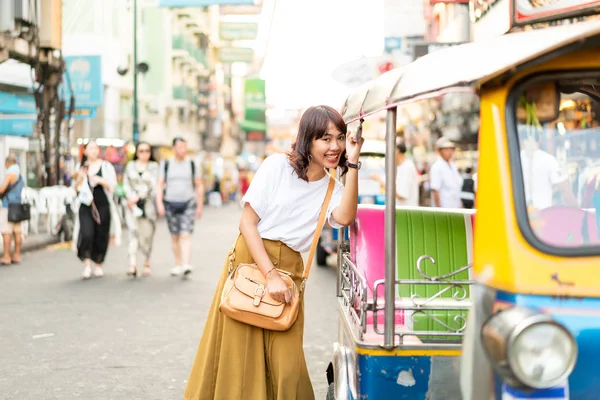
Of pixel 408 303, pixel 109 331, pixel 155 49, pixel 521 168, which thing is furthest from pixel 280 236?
pixel 155 49

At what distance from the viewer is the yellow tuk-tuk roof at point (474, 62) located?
2455 millimetres

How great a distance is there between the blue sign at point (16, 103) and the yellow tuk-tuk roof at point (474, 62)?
19.6m

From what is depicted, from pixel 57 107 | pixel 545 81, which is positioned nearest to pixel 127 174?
pixel 57 107

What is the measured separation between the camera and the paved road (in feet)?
19.4

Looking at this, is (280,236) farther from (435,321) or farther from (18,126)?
(18,126)

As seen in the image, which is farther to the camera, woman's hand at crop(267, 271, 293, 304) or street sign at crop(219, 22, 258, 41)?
street sign at crop(219, 22, 258, 41)

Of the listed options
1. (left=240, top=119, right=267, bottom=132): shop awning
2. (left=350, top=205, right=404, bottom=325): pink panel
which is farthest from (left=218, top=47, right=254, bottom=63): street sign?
(left=350, top=205, right=404, bottom=325): pink panel

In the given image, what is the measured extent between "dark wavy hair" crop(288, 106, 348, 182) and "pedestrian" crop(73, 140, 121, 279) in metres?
7.84

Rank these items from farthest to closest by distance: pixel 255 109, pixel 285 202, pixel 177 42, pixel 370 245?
pixel 255 109 → pixel 177 42 → pixel 370 245 → pixel 285 202

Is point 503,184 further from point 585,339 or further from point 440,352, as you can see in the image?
point 440,352

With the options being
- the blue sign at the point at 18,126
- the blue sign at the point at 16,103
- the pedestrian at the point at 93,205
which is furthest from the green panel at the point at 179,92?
the pedestrian at the point at 93,205

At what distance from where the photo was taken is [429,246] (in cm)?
453

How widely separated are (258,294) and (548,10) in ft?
10.0

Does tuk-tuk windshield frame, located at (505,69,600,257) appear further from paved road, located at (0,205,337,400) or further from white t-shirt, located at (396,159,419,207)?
white t-shirt, located at (396,159,419,207)
